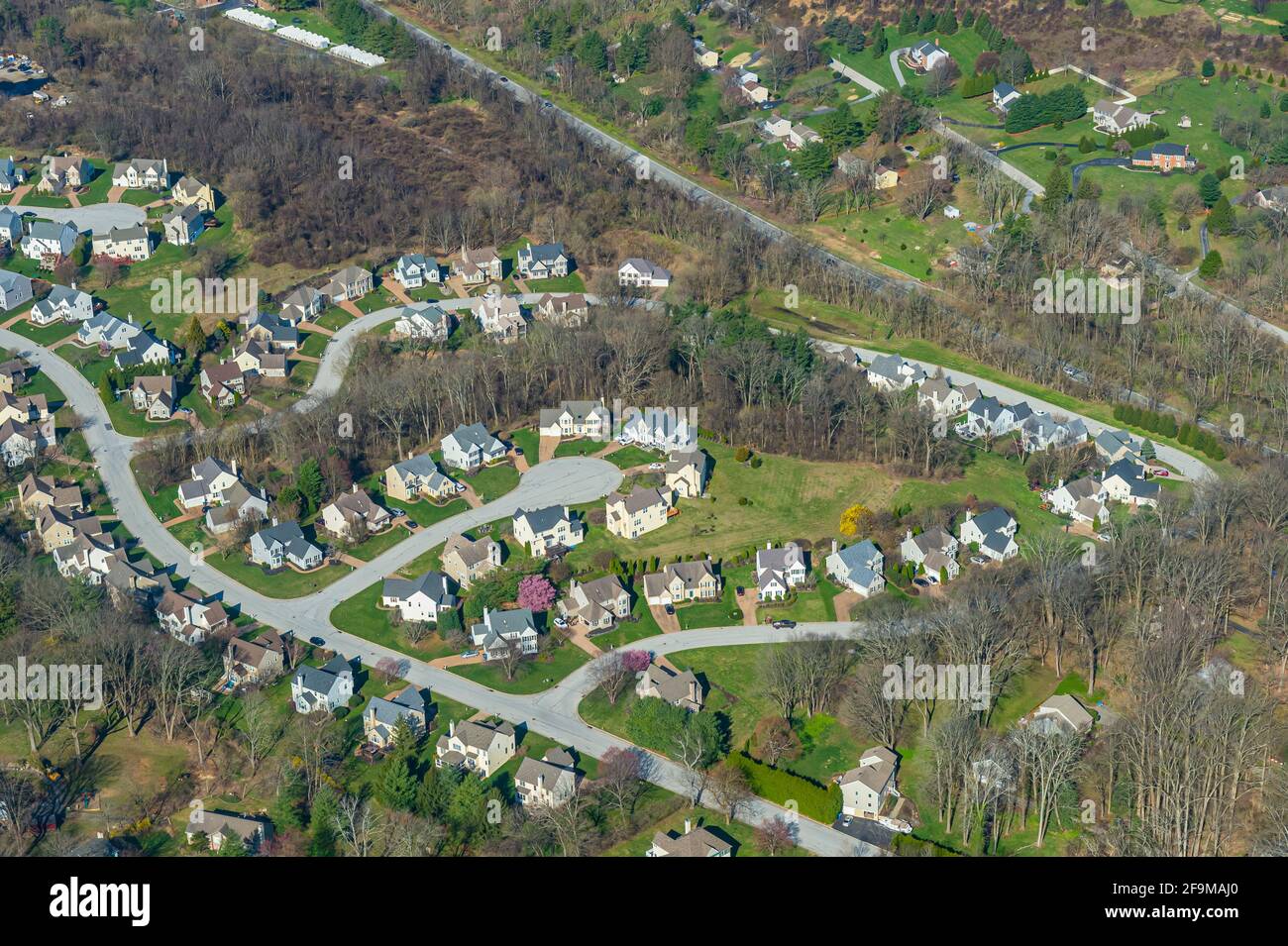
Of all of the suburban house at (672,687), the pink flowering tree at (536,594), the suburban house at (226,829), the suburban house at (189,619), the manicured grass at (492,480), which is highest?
the suburban house at (672,687)

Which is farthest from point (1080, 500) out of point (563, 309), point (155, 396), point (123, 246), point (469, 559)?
point (123, 246)

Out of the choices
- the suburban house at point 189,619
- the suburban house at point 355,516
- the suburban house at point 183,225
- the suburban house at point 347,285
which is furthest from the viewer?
the suburban house at point 183,225

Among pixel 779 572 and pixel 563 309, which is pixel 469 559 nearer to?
pixel 779 572

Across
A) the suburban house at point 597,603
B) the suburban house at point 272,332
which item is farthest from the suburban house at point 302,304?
the suburban house at point 597,603

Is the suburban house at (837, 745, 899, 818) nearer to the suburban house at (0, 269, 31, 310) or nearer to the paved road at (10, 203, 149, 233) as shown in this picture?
the suburban house at (0, 269, 31, 310)

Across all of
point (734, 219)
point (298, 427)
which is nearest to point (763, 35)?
point (734, 219)

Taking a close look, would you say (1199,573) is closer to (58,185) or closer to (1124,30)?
(1124,30)

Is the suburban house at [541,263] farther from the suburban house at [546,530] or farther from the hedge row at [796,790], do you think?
the hedge row at [796,790]

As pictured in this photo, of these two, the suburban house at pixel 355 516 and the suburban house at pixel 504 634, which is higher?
the suburban house at pixel 504 634
